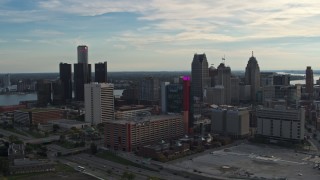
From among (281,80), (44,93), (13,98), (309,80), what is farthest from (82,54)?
(309,80)

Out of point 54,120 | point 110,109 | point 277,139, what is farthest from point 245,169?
point 54,120

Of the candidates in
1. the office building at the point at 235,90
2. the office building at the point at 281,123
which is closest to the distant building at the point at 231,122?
the office building at the point at 281,123

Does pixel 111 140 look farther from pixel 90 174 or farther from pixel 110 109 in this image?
pixel 110 109

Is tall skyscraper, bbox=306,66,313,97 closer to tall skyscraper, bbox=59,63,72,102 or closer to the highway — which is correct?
tall skyscraper, bbox=59,63,72,102

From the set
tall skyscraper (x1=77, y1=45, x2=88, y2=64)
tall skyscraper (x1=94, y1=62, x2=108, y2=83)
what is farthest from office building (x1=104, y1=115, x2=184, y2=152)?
tall skyscraper (x1=77, y1=45, x2=88, y2=64)

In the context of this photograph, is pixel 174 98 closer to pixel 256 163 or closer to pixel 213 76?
pixel 256 163

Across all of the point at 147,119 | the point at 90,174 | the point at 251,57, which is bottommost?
the point at 90,174

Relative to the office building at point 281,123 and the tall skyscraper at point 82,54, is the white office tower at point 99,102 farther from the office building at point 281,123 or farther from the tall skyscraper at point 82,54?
the tall skyscraper at point 82,54
